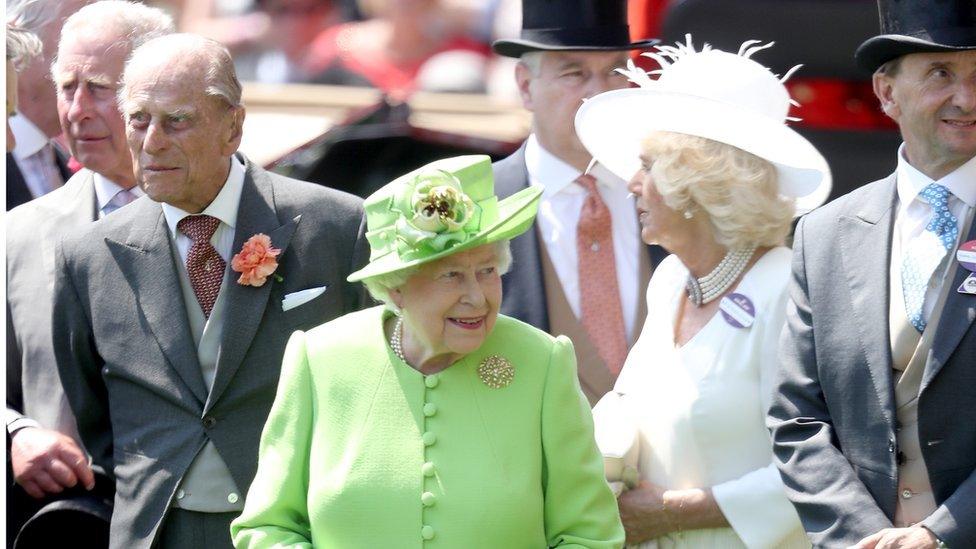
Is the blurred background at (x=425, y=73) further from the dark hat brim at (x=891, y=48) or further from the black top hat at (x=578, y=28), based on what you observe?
the dark hat brim at (x=891, y=48)

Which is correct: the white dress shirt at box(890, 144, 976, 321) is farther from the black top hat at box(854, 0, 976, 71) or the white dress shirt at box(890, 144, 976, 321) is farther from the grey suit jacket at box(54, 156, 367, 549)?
the grey suit jacket at box(54, 156, 367, 549)

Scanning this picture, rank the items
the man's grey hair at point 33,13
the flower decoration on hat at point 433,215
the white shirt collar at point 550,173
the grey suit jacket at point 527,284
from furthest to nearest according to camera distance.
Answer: the man's grey hair at point 33,13 < the white shirt collar at point 550,173 < the grey suit jacket at point 527,284 < the flower decoration on hat at point 433,215

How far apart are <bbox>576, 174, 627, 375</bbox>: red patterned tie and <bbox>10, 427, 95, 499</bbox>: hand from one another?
57.8 inches

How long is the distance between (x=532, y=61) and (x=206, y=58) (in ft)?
4.18

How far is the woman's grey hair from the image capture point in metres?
3.92

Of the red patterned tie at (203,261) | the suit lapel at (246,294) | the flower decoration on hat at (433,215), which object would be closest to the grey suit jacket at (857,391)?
the flower decoration on hat at (433,215)

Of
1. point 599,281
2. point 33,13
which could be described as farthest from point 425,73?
point 599,281

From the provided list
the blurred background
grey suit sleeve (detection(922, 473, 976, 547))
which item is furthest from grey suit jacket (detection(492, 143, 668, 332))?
the blurred background

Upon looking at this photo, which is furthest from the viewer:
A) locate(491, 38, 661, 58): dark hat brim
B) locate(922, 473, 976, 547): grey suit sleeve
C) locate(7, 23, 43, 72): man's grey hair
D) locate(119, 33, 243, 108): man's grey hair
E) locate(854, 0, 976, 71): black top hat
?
locate(7, 23, 43, 72): man's grey hair

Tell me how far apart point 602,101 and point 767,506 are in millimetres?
1195

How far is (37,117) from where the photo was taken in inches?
244

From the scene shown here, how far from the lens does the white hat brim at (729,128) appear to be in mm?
4633

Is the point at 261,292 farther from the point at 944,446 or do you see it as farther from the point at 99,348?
the point at 944,446

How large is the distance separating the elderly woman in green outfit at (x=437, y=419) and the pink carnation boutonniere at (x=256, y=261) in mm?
695
